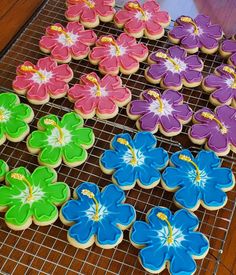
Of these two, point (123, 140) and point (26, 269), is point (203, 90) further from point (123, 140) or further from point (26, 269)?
point (26, 269)

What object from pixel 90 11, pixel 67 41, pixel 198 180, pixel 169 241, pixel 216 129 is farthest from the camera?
pixel 90 11

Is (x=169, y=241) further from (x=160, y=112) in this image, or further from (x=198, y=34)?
(x=198, y=34)

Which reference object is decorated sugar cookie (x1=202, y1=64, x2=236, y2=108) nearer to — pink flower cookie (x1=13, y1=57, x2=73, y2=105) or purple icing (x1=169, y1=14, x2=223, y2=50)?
purple icing (x1=169, y1=14, x2=223, y2=50)

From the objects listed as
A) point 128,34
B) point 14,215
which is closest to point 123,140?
point 14,215

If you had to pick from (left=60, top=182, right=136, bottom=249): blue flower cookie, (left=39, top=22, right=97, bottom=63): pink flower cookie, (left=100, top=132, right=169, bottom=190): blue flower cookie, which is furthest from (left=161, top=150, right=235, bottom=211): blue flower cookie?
(left=39, top=22, right=97, bottom=63): pink flower cookie

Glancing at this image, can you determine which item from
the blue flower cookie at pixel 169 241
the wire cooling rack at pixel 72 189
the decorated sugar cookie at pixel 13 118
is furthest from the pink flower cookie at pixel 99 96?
the blue flower cookie at pixel 169 241

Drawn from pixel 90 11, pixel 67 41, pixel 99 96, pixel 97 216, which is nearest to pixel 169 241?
pixel 97 216
